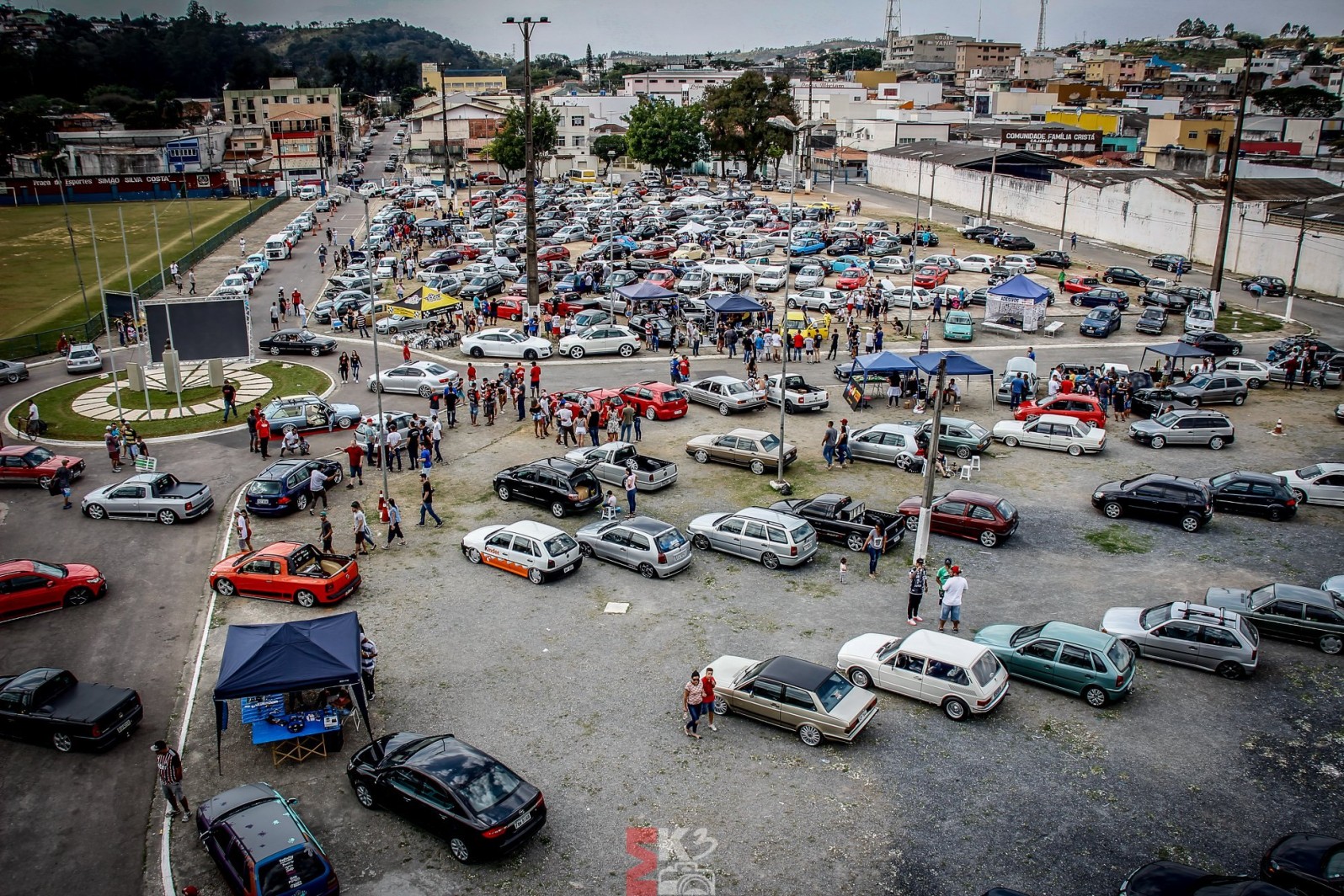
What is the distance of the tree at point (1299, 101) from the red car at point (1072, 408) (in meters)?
121

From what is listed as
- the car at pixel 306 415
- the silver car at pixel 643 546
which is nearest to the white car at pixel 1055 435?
the silver car at pixel 643 546

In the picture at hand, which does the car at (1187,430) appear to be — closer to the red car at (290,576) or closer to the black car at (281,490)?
the red car at (290,576)

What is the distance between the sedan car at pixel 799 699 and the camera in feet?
50.8

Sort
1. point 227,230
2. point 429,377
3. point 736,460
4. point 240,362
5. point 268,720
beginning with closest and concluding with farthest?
point 268,720 < point 736,460 < point 429,377 < point 240,362 < point 227,230

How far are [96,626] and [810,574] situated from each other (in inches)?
620

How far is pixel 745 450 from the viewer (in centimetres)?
2845

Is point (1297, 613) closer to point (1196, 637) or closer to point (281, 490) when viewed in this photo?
point (1196, 637)

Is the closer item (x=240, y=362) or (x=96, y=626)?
(x=96, y=626)

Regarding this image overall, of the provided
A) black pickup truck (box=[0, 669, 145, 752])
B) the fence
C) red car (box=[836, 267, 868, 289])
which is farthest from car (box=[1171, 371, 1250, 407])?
the fence

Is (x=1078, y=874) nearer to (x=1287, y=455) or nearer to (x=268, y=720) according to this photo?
(x=268, y=720)

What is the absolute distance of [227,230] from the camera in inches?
3083

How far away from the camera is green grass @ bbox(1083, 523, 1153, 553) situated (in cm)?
2300

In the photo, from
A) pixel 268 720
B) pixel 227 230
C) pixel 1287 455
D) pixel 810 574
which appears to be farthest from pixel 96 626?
pixel 227 230

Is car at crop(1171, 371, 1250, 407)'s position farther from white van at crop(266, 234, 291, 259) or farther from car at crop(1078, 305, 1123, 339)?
white van at crop(266, 234, 291, 259)
